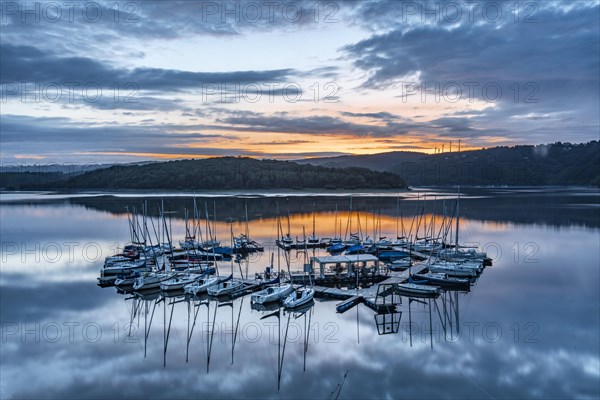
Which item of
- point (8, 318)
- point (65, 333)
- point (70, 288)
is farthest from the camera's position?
point (70, 288)

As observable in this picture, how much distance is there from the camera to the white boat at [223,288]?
82.0ft

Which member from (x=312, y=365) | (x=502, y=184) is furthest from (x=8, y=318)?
(x=502, y=184)

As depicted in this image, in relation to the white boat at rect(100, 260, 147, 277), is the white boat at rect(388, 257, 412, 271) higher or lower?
lower

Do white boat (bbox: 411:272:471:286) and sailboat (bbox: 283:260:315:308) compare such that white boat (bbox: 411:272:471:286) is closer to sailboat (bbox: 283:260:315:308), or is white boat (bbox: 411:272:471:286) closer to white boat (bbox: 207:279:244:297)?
sailboat (bbox: 283:260:315:308)

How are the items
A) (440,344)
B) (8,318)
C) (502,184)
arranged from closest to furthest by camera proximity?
(440,344)
(8,318)
(502,184)

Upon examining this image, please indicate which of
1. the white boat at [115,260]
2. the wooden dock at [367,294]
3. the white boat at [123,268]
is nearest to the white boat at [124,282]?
the white boat at [123,268]

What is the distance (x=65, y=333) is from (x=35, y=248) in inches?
936

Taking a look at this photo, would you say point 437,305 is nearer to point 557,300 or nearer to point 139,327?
point 557,300

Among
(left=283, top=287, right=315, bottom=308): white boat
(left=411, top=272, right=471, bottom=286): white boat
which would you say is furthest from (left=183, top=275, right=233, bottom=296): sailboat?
(left=411, top=272, right=471, bottom=286): white boat

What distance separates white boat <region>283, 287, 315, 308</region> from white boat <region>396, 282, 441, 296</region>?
4702 mm

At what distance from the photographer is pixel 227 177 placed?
449 feet

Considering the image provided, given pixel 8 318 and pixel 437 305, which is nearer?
pixel 8 318

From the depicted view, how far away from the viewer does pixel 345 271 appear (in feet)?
97.9

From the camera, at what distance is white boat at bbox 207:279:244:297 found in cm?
2498
